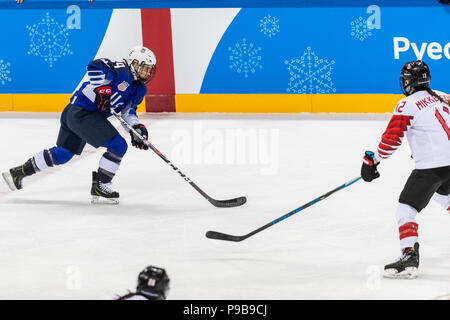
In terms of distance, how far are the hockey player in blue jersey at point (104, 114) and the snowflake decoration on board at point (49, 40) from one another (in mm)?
3086

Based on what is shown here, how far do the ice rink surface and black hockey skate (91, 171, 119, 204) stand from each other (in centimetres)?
8

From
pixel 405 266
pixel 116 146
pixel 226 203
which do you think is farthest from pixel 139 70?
pixel 405 266

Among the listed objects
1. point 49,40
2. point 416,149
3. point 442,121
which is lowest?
point 416,149

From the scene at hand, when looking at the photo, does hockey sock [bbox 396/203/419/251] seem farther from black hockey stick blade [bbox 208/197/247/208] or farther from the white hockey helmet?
the white hockey helmet

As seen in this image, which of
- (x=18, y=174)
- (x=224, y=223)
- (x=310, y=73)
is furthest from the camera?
(x=310, y=73)

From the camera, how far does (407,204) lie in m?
3.76

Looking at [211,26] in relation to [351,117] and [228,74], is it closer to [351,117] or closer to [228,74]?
[228,74]

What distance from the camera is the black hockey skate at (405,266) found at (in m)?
3.69

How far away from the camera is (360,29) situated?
7758mm

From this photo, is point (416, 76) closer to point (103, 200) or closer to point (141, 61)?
point (141, 61)

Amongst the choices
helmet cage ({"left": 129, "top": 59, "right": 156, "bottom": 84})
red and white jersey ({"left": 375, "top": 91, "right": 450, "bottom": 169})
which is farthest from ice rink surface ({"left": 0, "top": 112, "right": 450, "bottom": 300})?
helmet cage ({"left": 129, "top": 59, "right": 156, "bottom": 84})

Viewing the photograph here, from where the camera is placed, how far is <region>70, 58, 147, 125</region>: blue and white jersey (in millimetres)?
5109

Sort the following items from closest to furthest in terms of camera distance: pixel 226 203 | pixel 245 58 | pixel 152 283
Result: pixel 152 283 < pixel 226 203 < pixel 245 58

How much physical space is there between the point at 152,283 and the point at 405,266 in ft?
5.82
